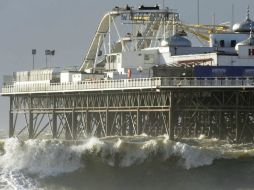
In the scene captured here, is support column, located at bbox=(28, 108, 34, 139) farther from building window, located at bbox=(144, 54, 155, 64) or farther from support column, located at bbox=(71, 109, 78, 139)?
building window, located at bbox=(144, 54, 155, 64)

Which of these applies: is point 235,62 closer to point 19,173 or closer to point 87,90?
point 87,90

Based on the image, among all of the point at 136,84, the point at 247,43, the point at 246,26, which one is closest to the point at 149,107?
the point at 136,84

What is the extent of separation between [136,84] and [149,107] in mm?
2558

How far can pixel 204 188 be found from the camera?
8806cm

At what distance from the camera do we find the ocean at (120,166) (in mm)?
87625

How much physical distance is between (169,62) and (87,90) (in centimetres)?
934

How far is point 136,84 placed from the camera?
123 meters

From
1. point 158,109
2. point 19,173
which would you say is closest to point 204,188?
point 19,173

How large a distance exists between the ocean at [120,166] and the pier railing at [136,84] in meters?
9.81

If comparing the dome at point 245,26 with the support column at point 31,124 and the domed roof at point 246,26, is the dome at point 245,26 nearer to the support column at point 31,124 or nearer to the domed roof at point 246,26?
the domed roof at point 246,26

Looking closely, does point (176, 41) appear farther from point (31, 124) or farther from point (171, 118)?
point (31, 124)

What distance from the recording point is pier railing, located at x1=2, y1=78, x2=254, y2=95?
111688mm

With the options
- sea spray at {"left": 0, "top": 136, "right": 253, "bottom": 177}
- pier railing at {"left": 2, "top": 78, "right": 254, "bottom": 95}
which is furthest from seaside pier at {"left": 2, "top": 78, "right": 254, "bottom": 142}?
sea spray at {"left": 0, "top": 136, "right": 253, "bottom": 177}

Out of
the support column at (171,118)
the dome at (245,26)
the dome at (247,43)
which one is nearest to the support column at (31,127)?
the dome at (245,26)
